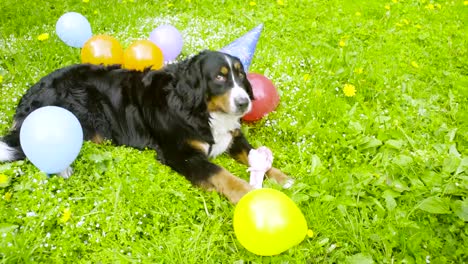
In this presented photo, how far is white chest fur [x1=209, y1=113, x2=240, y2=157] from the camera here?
11.4 ft

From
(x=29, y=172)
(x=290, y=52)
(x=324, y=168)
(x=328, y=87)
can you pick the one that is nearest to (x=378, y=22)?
(x=290, y=52)

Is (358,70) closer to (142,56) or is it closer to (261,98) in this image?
(261,98)

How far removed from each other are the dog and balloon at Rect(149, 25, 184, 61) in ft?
3.26

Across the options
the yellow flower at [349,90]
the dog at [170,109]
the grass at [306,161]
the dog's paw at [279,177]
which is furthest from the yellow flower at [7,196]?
the yellow flower at [349,90]

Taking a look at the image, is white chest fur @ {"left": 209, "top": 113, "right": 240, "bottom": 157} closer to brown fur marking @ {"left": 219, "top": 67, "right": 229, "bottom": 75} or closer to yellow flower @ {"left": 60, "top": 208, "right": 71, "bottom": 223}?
brown fur marking @ {"left": 219, "top": 67, "right": 229, "bottom": 75}

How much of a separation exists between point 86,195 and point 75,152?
0.33m

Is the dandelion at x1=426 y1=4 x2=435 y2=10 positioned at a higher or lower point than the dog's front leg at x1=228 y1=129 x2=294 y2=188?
higher

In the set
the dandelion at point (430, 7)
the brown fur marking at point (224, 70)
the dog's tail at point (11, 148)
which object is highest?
the brown fur marking at point (224, 70)

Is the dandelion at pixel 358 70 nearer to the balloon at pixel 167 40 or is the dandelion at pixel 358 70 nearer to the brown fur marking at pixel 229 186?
the balloon at pixel 167 40

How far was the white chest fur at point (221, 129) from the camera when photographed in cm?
347

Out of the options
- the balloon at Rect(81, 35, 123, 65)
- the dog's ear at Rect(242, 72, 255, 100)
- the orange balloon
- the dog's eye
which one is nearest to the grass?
the dog's ear at Rect(242, 72, 255, 100)

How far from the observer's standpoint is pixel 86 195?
2.95m

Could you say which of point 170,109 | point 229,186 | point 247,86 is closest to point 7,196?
point 170,109

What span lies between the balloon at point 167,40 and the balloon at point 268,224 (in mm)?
2661
